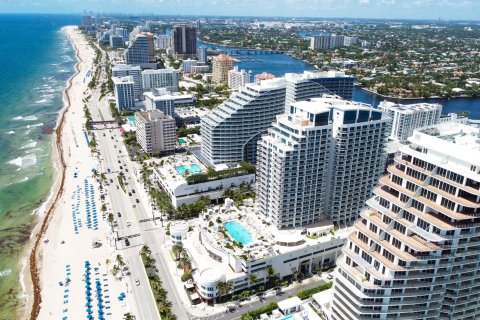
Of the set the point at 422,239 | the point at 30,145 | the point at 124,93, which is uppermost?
the point at 422,239

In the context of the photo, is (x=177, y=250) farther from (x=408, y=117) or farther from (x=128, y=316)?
(x=408, y=117)

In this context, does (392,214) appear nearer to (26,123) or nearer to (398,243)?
(398,243)

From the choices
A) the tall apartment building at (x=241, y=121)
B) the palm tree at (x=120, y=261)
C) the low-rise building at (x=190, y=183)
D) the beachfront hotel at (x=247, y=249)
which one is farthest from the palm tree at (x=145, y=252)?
the tall apartment building at (x=241, y=121)

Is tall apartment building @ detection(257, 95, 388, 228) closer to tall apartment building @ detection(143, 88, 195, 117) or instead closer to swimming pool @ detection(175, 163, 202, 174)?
swimming pool @ detection(175, 163, 202, 174)

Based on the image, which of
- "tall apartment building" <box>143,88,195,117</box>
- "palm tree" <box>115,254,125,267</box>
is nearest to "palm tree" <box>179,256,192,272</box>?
Answer: "palm tree" <box>115,254,125,267</box>

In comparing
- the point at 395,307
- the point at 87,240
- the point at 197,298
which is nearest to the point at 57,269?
the point at 87,240

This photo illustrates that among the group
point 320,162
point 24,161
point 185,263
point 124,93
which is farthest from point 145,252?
point 124,93

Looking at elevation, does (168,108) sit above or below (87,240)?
above
